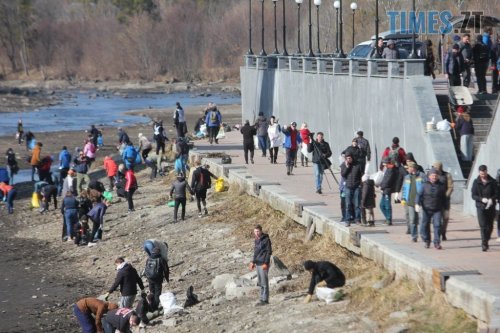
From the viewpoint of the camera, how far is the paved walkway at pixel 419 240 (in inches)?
646

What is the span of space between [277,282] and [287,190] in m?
6.77

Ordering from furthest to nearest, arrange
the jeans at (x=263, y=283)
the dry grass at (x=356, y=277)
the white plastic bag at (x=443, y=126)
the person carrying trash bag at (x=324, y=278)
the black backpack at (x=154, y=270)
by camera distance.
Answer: the white plastic bag at (x=443, y=126) < the black backpack at (x=154, y=270) < the jeans at (x=263, y=283) < the person carrying trash bag at (x=324, y=278) < the dry grass at (x=356, y=277)

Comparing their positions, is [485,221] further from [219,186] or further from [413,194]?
[219,186]

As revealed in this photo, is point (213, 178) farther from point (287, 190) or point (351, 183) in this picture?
point (351, 183)

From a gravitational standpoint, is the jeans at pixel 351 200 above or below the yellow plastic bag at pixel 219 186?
above

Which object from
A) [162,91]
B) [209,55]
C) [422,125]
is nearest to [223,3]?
[209,55]

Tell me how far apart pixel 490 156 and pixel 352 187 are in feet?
8.60

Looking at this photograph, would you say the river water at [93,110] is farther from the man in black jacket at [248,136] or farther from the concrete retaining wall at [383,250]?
the concrete retaining wall at [383,250]

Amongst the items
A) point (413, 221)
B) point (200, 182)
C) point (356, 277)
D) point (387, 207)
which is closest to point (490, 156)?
point (387, 207)

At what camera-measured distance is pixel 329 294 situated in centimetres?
1645

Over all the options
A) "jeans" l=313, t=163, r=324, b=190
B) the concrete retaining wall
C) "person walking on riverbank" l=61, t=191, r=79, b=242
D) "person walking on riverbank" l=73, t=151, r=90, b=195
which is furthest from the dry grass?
"person walking on riverbank" l=73, t=151, r=90, b=195

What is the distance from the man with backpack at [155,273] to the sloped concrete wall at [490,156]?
5481 millimetres

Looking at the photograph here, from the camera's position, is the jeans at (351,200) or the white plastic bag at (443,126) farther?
the white plastic bag at (443,126)

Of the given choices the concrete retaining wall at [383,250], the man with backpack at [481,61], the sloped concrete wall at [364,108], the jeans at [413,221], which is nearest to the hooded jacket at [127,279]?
the concrete retaining wall at [383,250]
